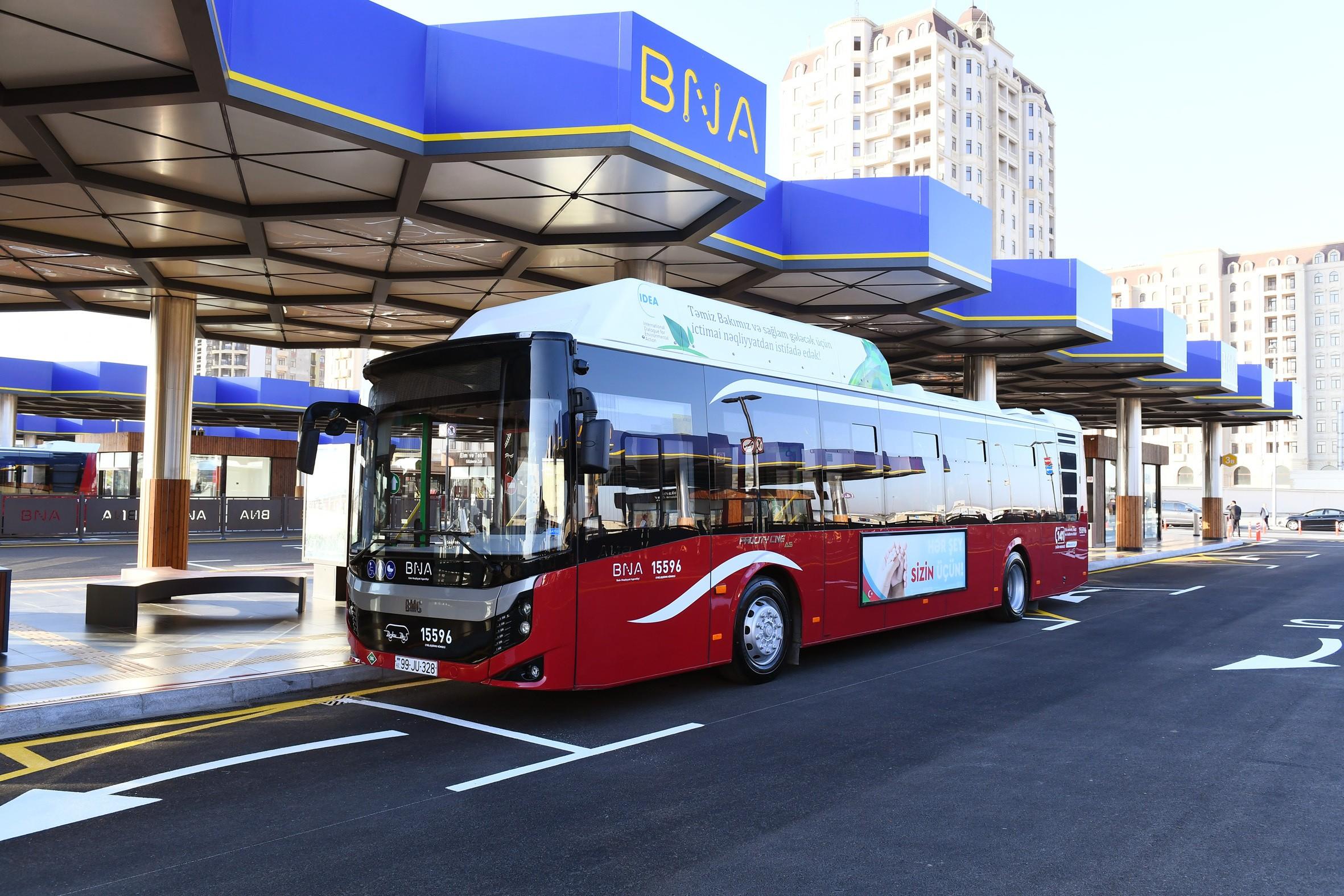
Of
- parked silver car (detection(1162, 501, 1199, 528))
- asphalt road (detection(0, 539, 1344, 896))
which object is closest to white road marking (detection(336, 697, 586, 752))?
asphalt road (detection(0, 539, 1344, 896))

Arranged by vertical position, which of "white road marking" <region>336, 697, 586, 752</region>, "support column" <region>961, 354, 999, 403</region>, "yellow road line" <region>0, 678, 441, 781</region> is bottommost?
"yellow road line" <region>0, 678, 441, 781</region>

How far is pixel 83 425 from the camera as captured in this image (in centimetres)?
5856

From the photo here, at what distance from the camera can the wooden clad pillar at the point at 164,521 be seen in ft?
54.6

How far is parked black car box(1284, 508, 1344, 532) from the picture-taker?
59.2 metres

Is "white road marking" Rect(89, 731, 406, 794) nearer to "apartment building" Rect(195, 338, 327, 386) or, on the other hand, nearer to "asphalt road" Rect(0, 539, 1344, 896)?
"asphalt road" Rect(0, 539, 1344, 896)

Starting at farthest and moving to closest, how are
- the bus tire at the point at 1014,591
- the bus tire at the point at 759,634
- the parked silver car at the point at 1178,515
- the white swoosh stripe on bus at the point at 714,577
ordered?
the parked silver car at the point at 1178,515 < the bus tire at the point at 1014,591 < the bus tire at the point at 759,634 < the white swoosh stripe on bus at the point at 714,577

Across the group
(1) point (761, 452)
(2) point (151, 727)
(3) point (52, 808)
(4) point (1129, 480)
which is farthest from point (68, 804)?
(4) point (1129, 480)

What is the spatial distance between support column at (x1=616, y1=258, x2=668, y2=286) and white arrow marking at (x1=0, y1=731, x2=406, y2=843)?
1055cm

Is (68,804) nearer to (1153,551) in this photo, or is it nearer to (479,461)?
(479,461)

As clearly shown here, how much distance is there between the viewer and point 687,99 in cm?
1052

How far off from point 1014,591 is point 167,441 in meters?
14.8

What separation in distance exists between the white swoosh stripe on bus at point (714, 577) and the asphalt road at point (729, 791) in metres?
0.85

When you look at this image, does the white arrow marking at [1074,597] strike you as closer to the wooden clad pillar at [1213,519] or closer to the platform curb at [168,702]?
the platform curb at [168,702]

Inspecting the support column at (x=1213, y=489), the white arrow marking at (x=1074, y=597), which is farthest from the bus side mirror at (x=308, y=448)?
the support column at (x=1213, y=489)
